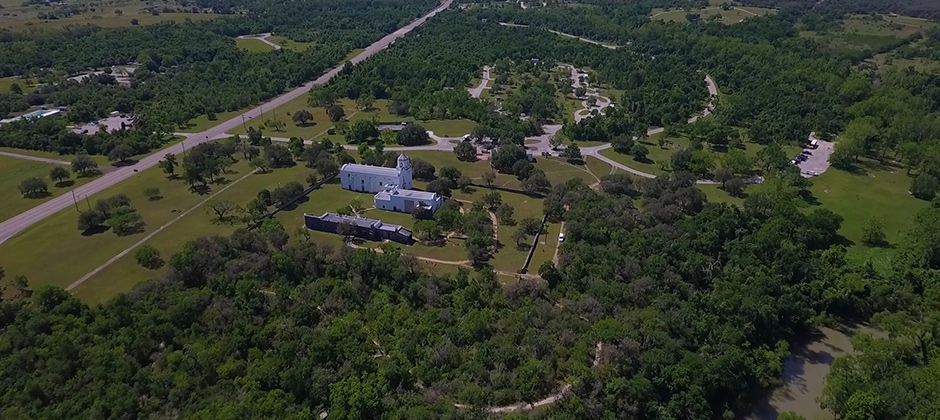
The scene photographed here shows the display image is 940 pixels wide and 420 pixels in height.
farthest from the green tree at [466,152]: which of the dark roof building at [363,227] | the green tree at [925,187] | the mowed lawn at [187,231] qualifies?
the green tree at [925,187]

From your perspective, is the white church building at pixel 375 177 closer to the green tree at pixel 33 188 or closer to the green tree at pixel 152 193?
the green tree at pixel 152 193

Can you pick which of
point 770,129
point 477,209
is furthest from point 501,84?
point 477,209

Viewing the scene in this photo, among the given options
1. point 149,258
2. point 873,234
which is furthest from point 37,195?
point 873,234

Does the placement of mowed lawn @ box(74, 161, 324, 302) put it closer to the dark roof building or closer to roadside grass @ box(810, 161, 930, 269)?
the dark roof building

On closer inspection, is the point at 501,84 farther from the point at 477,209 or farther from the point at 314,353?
the point at 314,353

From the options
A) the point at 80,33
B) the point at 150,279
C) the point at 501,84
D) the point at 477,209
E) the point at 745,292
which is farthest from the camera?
the point at 80,33
